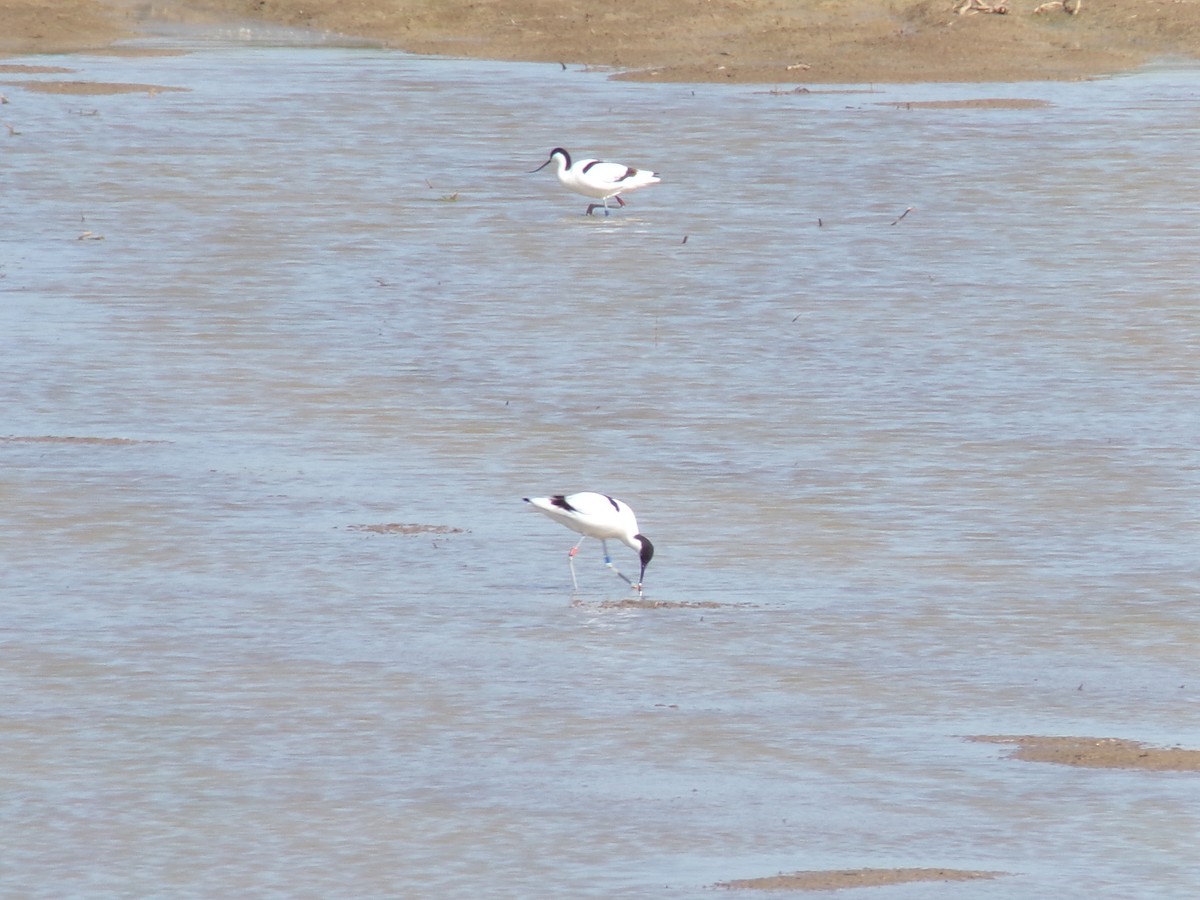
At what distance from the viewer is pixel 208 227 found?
795 inches

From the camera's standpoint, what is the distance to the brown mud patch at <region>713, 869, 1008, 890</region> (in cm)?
672

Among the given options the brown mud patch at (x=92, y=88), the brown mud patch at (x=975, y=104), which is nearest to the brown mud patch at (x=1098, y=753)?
the brown mud patch at (x=975, y=104)

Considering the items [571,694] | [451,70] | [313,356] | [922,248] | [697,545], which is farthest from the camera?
[451,70]

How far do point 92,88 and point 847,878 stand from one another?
25006 mm

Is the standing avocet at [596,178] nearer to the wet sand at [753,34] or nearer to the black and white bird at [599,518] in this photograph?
the wet sand at [753,34]

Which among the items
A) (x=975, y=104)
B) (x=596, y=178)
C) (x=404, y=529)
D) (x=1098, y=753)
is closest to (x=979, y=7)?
(x=975, y=104)

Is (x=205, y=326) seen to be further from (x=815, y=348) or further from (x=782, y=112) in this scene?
(x=782, y=112)

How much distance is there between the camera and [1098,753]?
788 centimetres

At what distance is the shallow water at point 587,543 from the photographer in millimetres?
7297

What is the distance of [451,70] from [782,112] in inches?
265

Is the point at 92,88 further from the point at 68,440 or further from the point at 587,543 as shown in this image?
the point at 587,543

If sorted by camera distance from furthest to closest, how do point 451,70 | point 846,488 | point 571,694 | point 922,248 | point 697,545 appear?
point 451,70, point 922,248, point 846,488, point 697,545, point 571,694

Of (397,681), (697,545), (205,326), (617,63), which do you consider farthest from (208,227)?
(617,63)

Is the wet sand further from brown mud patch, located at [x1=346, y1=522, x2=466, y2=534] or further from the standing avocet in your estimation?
brown mud patch, located at [x1=346, y1=522, x2=466, y2=534]
